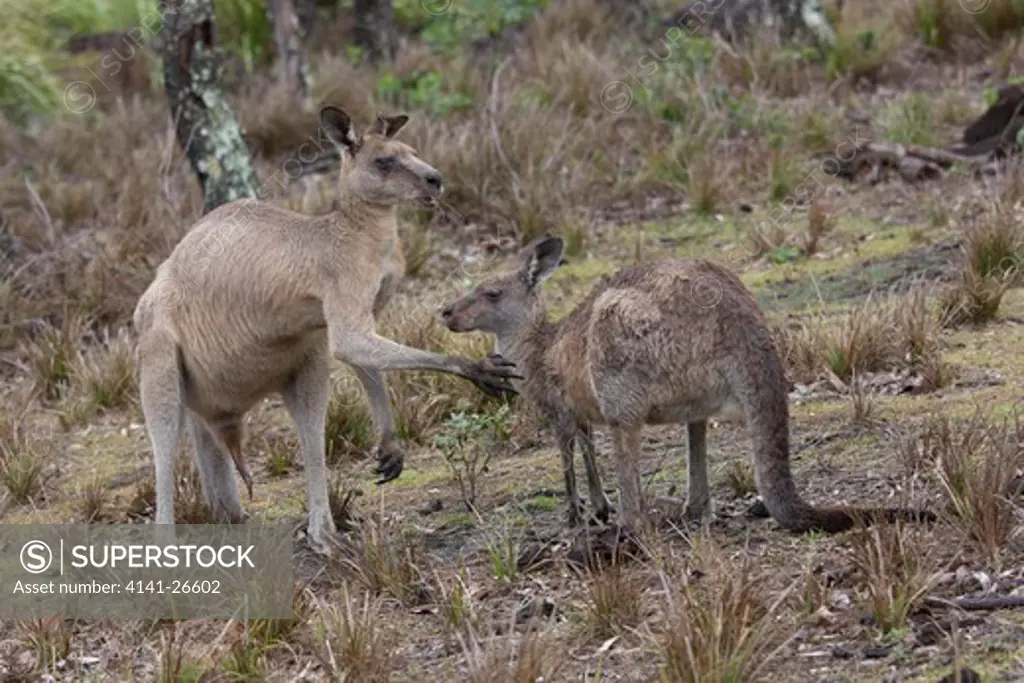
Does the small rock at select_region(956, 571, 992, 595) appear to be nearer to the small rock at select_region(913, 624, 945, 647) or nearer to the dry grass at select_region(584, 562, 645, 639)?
the small rock at select_region(913, 624, 945, 647)

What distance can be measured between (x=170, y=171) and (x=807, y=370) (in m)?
6.76

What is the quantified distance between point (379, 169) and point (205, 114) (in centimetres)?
479

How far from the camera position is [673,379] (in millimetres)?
6332

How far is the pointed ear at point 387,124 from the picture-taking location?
750cm

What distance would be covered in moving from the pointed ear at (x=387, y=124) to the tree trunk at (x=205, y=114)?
4310mm

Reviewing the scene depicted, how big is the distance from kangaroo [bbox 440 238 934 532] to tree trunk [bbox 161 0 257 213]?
5447 millimetres

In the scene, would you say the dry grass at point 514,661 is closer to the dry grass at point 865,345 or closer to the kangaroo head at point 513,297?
the kangaroo head at point 513,297

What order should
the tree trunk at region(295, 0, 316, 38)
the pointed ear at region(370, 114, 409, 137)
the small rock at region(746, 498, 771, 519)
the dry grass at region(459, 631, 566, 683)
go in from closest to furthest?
the dry grass at region(459, 631, 566, 683) → the small rock at region(746, 498, 771, 519) → the pointed ear at region(370, 114, 409, 137) → the tree trunk at region(295, 0, 316, 38)

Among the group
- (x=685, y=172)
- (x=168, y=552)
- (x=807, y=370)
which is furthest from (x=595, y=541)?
(x=685, y=172)

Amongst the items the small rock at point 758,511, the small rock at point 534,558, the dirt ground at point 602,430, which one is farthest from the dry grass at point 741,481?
the small rock at point 534,558

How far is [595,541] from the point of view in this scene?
6.46 m

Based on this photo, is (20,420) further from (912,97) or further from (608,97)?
(912,97)

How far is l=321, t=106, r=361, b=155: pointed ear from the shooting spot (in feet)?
24.5

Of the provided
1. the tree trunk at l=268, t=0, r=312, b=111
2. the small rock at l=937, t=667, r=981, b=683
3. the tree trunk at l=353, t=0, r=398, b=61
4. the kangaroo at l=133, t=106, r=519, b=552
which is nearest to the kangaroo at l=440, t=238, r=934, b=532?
the kangaroo at l=133, t=106, r=519, b=552
